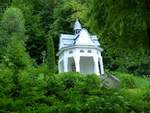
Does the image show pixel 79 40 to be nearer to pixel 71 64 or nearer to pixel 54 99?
pixel 71 64

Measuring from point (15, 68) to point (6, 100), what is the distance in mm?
2676

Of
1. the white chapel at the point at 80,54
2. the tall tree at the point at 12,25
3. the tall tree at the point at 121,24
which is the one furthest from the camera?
the tall tree at the point at 12,25

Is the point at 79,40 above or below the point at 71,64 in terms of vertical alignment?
above

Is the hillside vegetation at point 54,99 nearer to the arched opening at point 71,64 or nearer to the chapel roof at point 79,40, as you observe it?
the chapel roof at point 79,40

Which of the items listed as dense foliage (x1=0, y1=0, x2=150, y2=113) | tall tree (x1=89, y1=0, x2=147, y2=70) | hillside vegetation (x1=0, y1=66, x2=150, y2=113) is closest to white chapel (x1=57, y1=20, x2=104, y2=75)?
dense foliage (x1=0, y1=0, x2=150, y2=113)

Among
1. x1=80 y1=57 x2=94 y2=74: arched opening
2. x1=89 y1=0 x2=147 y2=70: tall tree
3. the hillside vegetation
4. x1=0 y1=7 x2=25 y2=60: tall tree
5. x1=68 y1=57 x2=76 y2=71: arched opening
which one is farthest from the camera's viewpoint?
x1=0 y1=7 x2=25 y2=60: tall tree

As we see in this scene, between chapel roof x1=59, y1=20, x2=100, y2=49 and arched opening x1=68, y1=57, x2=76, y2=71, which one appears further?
arched opening x1=68, y1=57, x2=76, y2=71

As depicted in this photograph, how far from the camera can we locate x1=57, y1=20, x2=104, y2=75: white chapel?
36.7m

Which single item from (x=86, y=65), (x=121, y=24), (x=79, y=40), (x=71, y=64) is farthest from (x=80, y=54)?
(x=121, y=24)

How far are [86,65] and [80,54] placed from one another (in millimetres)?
1970

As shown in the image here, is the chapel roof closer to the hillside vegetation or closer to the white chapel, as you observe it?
the white chapel

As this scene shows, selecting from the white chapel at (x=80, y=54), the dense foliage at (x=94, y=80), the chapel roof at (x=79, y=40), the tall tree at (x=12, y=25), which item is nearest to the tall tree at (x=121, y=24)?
the dense foliage at (x=94, y=80)

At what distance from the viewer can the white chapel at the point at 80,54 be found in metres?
36.7

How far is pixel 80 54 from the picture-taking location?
36688 mm
